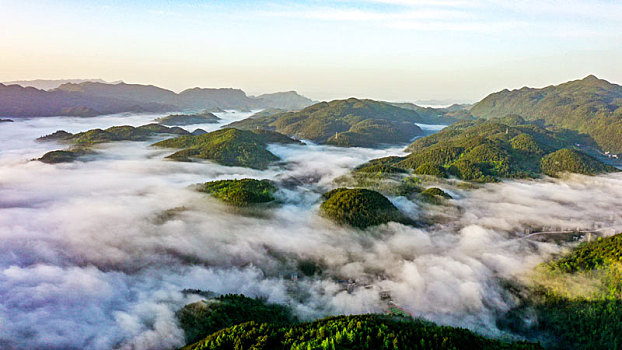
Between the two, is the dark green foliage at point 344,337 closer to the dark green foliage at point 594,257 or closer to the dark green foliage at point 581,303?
the dark green foliage at point 581,303

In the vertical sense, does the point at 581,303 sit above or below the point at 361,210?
below

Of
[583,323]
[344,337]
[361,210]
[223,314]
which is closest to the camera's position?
[344,337]

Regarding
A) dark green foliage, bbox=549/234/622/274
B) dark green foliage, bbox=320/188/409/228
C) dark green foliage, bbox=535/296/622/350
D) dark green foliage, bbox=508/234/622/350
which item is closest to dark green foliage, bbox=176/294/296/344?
dark green foliage, bbox=320/188/409/228

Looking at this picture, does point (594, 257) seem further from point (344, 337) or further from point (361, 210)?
point (344, 337)

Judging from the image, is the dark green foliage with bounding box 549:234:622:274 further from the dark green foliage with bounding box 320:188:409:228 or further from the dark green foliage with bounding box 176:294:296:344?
the dark green foliage with bounding box 176:294:296:344

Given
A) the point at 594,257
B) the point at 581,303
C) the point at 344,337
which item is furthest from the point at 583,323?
the point at 344,337

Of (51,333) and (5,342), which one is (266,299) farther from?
(5,342)

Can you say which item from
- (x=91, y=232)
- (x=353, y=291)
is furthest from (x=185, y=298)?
(x=91, y=232)
